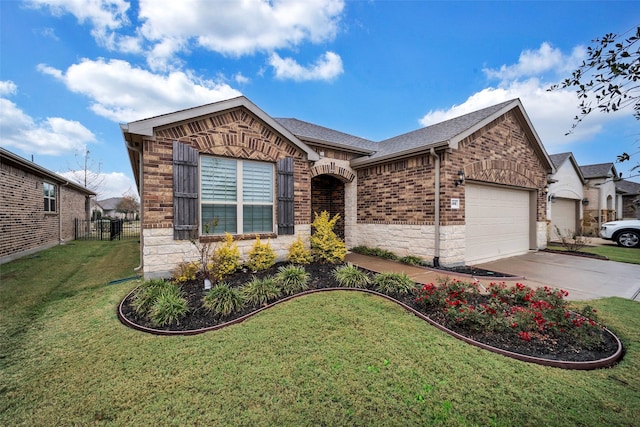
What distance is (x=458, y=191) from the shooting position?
749 cm

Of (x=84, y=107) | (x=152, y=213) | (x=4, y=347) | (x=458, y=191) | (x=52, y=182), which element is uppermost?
(x=84, y=107)

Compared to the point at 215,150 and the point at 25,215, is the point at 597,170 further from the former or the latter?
the point at 25,215

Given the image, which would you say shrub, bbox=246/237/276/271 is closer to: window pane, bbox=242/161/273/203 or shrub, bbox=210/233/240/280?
shrub, bbox=210/233/240/280

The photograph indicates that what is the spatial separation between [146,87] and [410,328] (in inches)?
600

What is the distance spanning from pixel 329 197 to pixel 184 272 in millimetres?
6606

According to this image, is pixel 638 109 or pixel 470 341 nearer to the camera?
pixel 638 109

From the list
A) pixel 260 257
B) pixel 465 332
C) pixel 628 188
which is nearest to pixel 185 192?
pixel 260 257

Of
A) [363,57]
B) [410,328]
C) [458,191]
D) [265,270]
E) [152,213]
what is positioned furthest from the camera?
[363,57]

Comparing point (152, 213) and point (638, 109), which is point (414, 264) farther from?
point (152, 213)

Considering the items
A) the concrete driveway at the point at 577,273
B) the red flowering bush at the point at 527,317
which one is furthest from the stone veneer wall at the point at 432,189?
the red flowering bush at the point at 527,317

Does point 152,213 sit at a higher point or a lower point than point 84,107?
lower

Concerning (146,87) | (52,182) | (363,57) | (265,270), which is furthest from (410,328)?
(52,182)

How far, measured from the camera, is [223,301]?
4.25 meters

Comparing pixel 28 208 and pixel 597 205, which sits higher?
pixel 597 205
